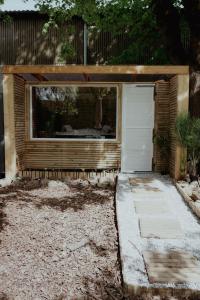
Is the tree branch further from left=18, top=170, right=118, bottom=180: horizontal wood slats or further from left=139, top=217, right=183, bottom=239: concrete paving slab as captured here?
left=139, top=217, right=183, bottom=239: concrete paving slab

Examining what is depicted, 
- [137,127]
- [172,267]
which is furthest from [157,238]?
[137,127]

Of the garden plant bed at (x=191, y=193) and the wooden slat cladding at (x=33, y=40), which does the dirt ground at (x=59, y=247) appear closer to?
the garden plant bed at (x=191, y=193)

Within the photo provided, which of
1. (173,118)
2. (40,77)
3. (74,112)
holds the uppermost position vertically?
(40,77)

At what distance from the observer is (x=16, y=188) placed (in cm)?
830

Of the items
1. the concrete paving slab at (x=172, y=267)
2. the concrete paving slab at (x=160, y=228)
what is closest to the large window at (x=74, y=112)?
the concrete paving slab at (x=160, y=228)

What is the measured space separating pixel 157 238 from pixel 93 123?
5.45 m

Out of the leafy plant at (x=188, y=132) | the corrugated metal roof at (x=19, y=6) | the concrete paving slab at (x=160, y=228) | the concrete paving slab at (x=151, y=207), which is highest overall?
the corrugated metal roof at (x=19, y=6)

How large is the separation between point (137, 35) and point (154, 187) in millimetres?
6946

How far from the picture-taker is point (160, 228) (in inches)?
216

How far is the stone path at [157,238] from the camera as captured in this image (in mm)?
3807

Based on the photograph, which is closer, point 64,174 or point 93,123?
point 64,174

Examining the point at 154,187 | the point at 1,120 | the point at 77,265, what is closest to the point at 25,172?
the point at 1,120

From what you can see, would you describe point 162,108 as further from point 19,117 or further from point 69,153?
point 19,117

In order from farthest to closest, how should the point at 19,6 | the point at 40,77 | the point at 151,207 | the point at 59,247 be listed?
1. the point at 19,6
2. the point at 40,77
3. the point at 151,207
4. the point at 59,247
